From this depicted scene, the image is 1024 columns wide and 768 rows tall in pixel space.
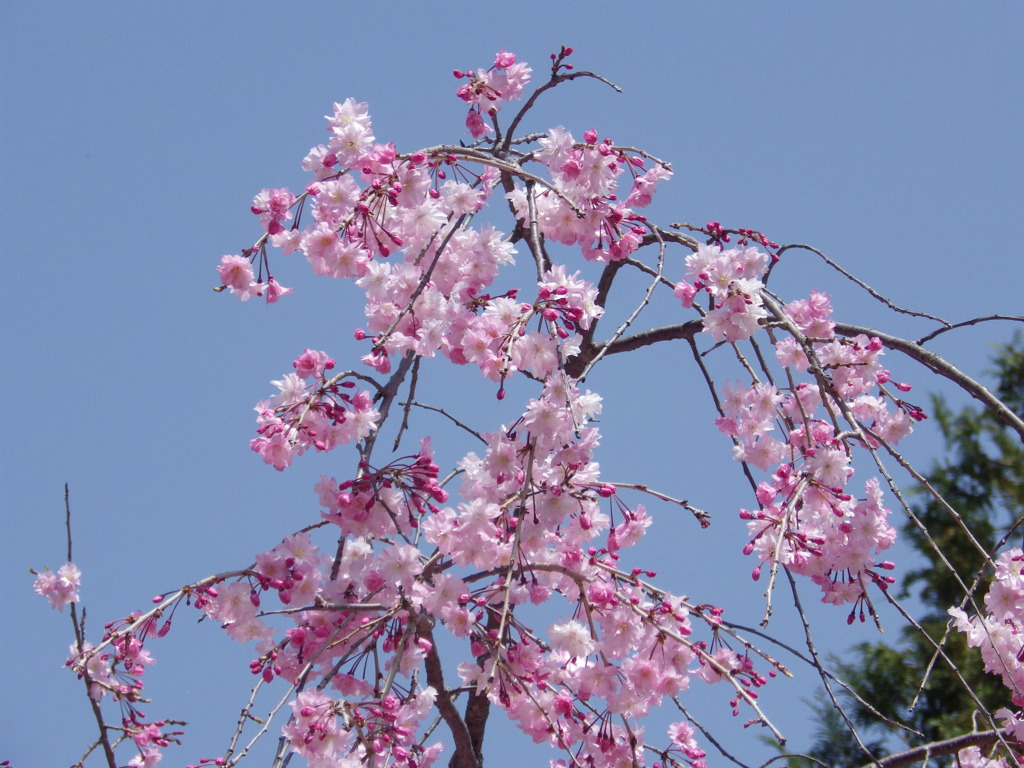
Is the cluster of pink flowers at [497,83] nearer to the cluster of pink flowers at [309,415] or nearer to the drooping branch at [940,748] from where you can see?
the cluster of pink flowers at [309,415]

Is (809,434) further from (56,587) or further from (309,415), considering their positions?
(56,587)

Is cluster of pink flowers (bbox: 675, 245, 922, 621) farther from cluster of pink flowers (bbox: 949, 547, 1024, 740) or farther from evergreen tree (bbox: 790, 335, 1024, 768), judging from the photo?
evergreen tree (bbox: 790, 335, 1024, 768)

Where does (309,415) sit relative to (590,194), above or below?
below

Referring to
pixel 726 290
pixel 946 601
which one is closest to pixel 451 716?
pixel 726 290

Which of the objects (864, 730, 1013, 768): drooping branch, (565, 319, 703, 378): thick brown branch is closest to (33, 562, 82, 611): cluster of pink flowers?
(565, 319, 703, 378): thick brown branch

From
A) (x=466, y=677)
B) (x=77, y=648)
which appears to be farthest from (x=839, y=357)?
(x=77, y=648)

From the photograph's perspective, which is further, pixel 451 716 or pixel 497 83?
pixel 497 83

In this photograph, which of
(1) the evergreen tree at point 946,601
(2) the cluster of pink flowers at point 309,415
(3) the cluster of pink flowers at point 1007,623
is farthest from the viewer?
(1) the evergreen tree at point 946,601

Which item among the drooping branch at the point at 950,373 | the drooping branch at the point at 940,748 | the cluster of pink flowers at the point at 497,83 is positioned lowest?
the drooping branch at the point at 940,748

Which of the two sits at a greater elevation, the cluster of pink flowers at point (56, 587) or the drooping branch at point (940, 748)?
the cluster of pink flowers at point (56, 587)

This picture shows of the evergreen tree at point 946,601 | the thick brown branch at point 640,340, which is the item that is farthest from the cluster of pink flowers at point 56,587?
the evergreen tree at point 946,601

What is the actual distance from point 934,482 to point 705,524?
19.6ft

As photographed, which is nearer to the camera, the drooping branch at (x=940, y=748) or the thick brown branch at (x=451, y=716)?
the thick brown branch at (x=451, y=716)

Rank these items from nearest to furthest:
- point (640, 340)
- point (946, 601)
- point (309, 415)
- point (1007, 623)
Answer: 1. point (309, 415)
2. point (1007, 623)
3. point (640, 340)
4. point (946, 601)
